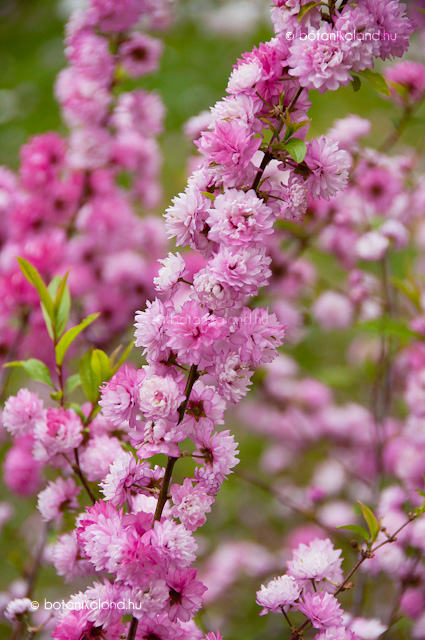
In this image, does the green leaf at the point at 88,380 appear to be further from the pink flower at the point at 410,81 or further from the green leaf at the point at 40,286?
the pink flower at the point at 410,81

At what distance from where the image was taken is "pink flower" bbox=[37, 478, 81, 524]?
67cm

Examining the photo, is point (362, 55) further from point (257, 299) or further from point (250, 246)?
point (257, 299)

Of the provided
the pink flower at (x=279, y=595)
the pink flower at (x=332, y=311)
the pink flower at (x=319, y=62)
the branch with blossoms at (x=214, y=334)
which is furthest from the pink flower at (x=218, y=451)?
the pink flower at (x=332, y=311)

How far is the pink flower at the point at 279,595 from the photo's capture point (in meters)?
0.53

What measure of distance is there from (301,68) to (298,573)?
48 cm

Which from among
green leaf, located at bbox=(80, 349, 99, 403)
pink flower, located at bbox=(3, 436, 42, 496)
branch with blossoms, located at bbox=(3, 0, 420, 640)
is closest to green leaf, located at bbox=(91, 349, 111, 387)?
green leaf, located at bbox=(80, 349, 99, 403)

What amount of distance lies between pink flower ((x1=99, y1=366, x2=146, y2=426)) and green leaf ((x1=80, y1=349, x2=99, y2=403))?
0.50ft

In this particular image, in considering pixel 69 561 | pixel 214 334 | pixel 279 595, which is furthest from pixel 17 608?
pixel 214 334

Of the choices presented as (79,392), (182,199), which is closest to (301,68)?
(182,199)

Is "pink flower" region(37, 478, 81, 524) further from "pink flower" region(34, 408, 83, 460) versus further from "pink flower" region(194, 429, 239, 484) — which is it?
"pink flower" region(194, 429, 239, 484)

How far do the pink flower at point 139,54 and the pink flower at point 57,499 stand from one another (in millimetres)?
786

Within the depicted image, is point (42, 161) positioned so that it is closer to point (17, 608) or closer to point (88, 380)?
point (88, 380)

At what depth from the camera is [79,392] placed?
197 cm

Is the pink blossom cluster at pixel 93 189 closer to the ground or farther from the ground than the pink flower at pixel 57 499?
farther from the ground
